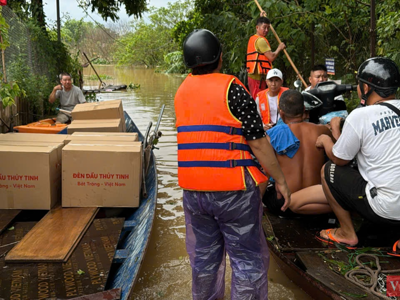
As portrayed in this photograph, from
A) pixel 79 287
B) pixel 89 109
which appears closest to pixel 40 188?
pixel 79 287

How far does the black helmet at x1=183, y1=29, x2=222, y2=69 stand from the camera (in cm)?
227

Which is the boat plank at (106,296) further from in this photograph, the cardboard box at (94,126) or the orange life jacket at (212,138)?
the cardboard box at (94,126)

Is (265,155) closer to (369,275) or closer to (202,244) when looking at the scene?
(202,244)

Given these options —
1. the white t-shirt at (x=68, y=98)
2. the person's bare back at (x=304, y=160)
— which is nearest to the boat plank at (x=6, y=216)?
the person's bare back at (x=304, y=160)

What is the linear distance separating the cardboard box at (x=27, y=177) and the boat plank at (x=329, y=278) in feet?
7.40

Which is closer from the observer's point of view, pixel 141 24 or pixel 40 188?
pixel 40 188

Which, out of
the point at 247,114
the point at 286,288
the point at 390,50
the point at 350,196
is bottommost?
the point at 286,288

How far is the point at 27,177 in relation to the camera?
3.70 meters

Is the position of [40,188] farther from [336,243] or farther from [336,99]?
[336,99]

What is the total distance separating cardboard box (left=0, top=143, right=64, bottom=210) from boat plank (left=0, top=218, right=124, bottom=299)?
445mm

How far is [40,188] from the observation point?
3744 mm

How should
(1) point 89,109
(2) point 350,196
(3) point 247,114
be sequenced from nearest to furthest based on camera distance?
1. (3) point 247,114
2. (2) point 350,196
3. (1) point 89,109

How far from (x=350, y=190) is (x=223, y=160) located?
1.11 meters

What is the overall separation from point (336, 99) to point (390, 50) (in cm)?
216
